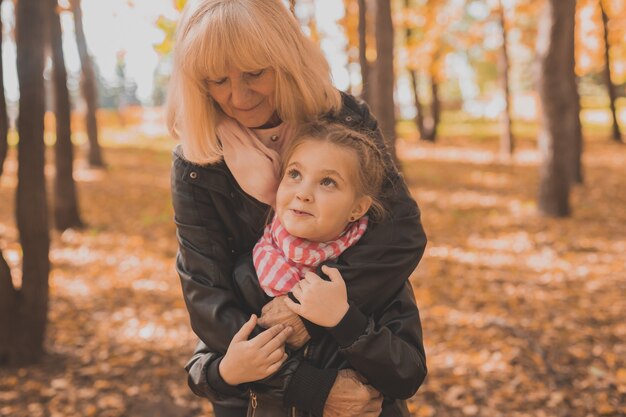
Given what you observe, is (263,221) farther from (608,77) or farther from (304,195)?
(608,77)

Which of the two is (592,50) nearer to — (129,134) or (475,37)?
(475,37)

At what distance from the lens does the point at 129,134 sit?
1012 inches

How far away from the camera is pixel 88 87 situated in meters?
13.7

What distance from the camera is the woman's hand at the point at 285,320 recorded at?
173 cm

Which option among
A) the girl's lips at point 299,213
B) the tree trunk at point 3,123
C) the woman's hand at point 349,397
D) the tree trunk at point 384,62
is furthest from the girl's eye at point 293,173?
the tree trunk at point 384,62

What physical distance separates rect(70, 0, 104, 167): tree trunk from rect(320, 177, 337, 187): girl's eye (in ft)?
37.0

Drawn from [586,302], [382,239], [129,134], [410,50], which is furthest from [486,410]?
[129,134]

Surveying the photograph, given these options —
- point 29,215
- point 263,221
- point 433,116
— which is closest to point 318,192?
point 263,221

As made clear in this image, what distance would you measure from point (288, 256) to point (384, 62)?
26.0 ft

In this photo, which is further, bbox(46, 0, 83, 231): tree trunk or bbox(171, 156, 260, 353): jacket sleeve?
bbox(46, 0, 83, 231): tree trunk

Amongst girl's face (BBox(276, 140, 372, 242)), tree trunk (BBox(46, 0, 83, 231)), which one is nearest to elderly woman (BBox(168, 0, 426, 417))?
girl's face (BBox(276, 140, 372, 242))

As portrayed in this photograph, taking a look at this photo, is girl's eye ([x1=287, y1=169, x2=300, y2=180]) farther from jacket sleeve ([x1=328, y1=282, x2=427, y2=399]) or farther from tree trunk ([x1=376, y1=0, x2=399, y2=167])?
tree trunk ([x1=376, y1=0, x2=399, y2=167])

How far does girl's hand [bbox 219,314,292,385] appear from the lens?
1.67m

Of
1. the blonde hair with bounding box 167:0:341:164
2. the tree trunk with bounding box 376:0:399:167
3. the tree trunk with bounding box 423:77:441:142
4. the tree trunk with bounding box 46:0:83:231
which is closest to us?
the blonde hair with bounding box 167:0:341:164
